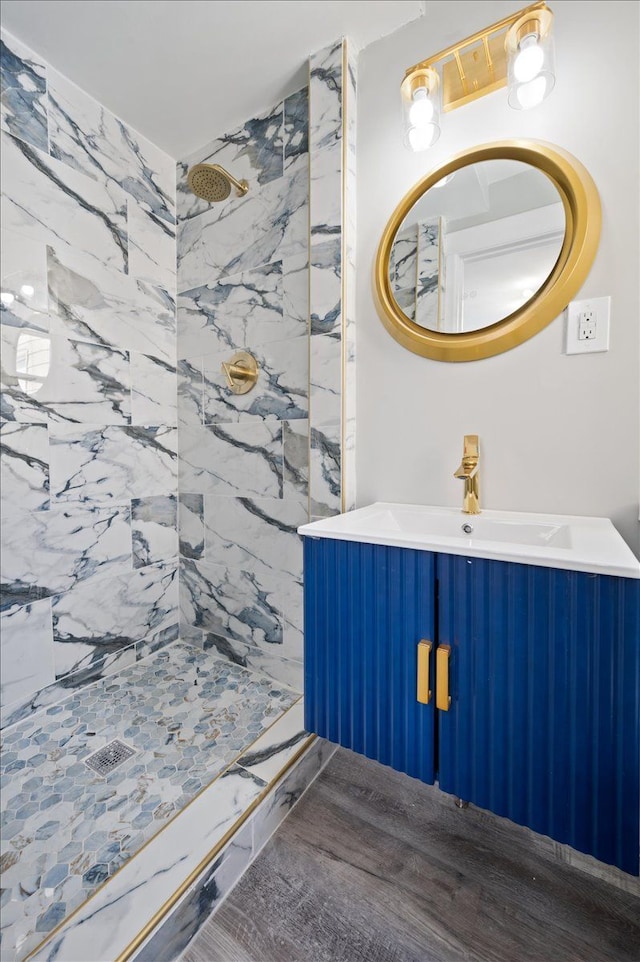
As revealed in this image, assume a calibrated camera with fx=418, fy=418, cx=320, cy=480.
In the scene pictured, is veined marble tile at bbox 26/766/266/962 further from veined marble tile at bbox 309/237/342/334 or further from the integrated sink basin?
veined marble tile at bbox 309/237/342/334

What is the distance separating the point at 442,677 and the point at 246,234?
1784mm

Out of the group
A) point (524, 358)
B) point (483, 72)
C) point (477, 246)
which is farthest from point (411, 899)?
point (483, 72)

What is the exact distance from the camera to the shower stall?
3.92ft

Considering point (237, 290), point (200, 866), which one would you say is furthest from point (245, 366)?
point (200, 866)

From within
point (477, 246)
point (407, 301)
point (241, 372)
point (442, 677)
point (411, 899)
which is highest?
point (477, 246)

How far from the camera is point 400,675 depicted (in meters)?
0.94

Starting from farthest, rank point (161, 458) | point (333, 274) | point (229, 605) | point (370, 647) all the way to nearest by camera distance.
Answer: point (161, 458)
point (229, 605)
point (333, 274)
point (370, 647)

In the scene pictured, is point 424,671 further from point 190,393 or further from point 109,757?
point 190,393

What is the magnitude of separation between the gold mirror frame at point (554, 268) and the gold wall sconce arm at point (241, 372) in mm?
625

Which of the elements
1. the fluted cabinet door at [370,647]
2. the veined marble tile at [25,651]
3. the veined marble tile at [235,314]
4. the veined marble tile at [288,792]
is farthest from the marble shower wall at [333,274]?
the veined marble tile at [25,651]

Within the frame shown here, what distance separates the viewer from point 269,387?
169cm

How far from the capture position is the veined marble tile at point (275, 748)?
3.92 ft

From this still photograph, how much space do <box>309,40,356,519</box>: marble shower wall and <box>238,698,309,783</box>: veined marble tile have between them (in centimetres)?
71

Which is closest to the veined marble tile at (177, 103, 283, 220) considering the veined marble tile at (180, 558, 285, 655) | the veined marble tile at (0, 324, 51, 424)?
the veined marble tile at (0, 324, 51, 424)
